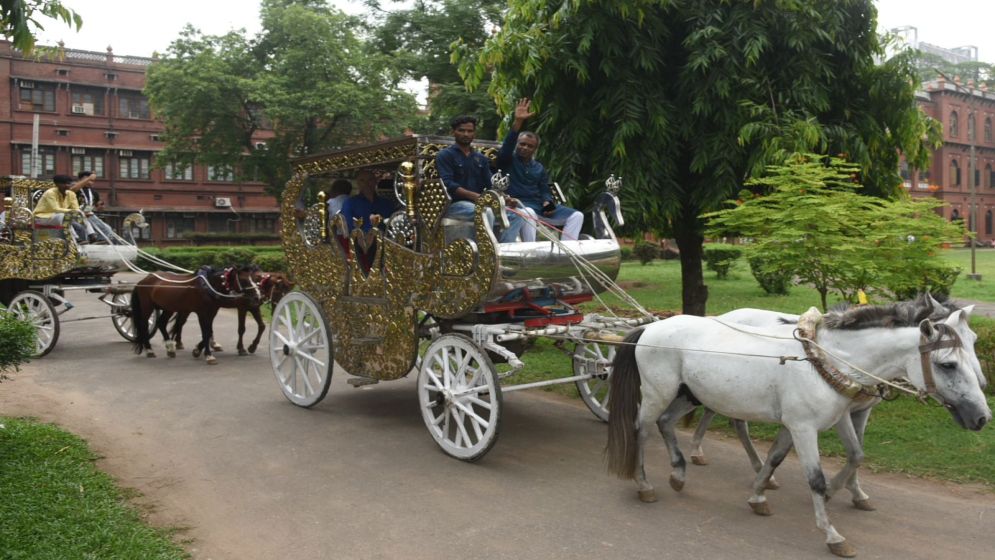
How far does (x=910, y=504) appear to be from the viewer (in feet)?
17.5

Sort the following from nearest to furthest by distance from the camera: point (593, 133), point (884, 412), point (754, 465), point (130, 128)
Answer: point (754, 465) → point (884, 412) → point (593, 133) → point (130, 128)

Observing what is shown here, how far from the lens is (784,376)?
4.82 m

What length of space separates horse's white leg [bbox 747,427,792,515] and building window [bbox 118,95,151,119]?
43.2 meters

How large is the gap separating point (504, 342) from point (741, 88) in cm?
438

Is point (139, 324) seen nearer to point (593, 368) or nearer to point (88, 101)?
point (593, 368)

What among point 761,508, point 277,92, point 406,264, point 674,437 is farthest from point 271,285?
point 277,92

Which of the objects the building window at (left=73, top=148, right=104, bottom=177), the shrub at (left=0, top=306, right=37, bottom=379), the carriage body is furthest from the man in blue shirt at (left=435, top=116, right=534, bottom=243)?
the building window at (left=73, top=148, right=104, bottom=177)

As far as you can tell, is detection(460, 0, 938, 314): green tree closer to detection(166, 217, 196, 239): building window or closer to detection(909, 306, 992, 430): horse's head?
detection(909, 306, 992, 430): horse's head

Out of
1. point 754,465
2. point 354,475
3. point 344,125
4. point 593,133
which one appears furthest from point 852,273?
→ point 344,125

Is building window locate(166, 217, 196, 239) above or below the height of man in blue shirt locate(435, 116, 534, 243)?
above

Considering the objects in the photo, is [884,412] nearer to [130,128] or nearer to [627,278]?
[627,278]

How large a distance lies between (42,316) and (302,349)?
18.3 feet

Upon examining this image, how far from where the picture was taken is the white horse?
14.3 ft

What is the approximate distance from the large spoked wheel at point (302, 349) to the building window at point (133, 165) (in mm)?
37615
